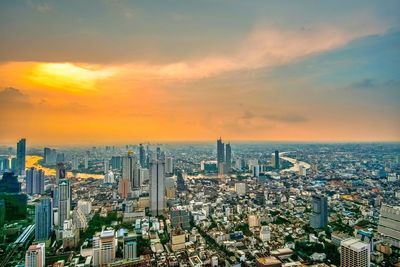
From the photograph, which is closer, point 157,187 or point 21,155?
point 21,155

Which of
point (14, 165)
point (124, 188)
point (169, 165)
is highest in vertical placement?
point (14, 165)

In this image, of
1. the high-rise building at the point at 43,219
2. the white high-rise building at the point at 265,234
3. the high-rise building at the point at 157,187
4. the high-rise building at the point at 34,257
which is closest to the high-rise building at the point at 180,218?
the high-rise building at the point at 157,187

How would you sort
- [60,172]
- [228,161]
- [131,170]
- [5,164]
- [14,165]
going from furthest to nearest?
[228,161] < [131,170] < [60,172] < [14,165] < [5,164]

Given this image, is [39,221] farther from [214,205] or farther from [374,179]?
[374,179]

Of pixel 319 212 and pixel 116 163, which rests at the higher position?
pixel 116 163

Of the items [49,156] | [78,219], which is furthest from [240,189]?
[49,156]

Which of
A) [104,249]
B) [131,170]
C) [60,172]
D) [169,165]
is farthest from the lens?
[131,170]

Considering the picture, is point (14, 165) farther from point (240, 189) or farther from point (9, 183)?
point (240, 189)

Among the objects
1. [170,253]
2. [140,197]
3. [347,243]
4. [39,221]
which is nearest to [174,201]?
[140,197]
